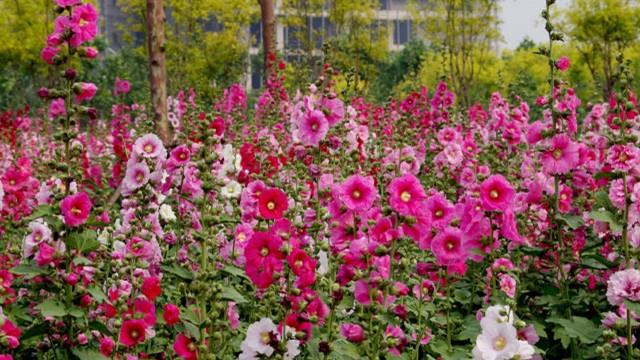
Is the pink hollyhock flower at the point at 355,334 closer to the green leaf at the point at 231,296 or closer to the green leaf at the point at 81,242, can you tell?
the green leaf at the point at 231,296

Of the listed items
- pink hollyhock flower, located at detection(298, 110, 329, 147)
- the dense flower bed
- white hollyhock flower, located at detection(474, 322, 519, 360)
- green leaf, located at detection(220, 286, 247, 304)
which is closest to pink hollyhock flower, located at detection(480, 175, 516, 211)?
the dense flower bed

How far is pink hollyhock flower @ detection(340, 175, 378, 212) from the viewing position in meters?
2.71

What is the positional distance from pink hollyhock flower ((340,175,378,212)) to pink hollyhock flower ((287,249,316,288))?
287 millimetres

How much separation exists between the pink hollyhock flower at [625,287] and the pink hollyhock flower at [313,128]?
4.56 ft

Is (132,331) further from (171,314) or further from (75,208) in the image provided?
(75,208)

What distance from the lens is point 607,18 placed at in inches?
893

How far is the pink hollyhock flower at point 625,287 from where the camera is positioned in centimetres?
300

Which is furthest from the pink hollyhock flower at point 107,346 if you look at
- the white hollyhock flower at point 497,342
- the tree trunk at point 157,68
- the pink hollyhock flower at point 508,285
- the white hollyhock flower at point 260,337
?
the tree trunk at point 157,68

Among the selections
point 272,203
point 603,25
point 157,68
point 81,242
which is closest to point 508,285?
point 272,203

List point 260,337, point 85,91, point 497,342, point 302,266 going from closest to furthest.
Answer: point 497,342 < point 302,266 < point 260,337 < point 85,91

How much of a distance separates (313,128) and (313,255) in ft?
2.05

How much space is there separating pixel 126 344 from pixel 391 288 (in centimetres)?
102

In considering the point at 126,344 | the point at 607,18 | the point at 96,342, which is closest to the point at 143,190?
the point at 96,342

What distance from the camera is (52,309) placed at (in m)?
2.85
